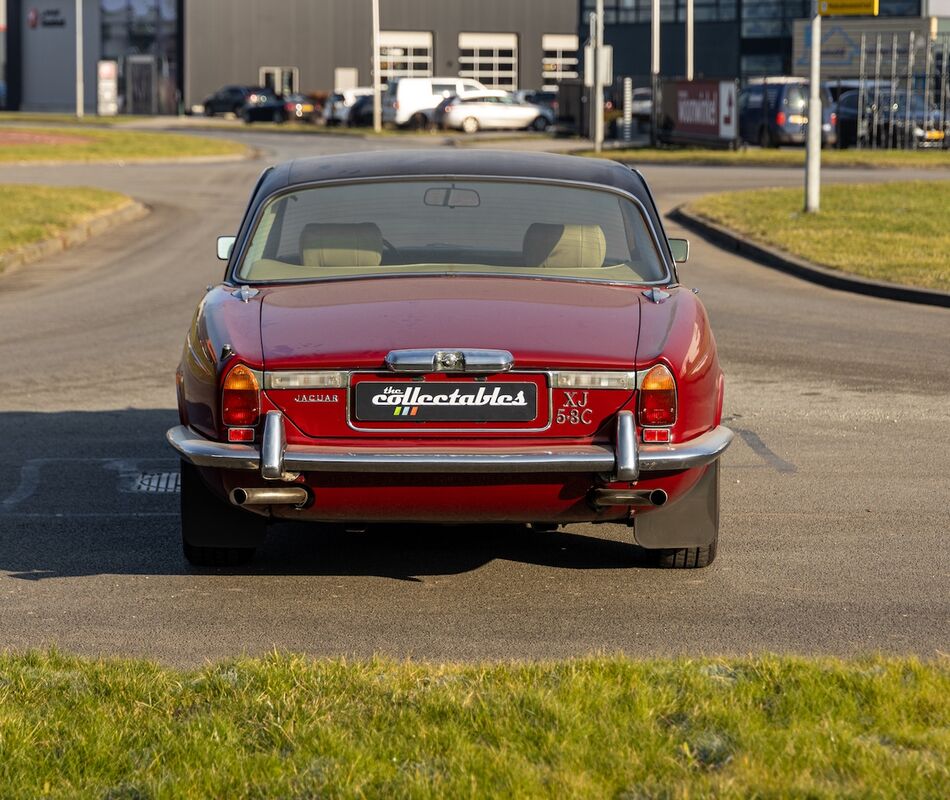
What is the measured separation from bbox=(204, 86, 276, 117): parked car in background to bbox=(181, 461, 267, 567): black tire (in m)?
66.7

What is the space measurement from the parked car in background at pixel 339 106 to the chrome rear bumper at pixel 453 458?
5948cm

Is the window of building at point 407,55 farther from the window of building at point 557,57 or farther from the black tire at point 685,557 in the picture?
the black tire at point 685,557

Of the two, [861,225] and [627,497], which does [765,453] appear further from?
[861,225]

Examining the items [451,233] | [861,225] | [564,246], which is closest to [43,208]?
[861,225]

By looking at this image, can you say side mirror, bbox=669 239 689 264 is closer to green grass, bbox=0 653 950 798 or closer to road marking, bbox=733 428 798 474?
road marking, bbox=733 428 798 474

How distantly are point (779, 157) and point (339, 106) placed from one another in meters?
31.3

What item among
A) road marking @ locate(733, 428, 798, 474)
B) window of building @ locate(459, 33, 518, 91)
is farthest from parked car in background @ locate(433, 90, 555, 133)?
road marking @ locate(733, 428, 798, 474)

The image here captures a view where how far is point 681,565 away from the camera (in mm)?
6113

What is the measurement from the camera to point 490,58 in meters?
85.0

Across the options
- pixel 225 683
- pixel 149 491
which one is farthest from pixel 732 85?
pixel 225 683

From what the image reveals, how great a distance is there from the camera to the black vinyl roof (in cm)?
687

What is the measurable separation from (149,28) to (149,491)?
261ft

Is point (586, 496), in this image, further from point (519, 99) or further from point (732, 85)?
point (519, 99)

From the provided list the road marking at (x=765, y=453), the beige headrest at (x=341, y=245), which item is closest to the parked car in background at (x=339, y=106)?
the road marking at (x=765, y=453)
